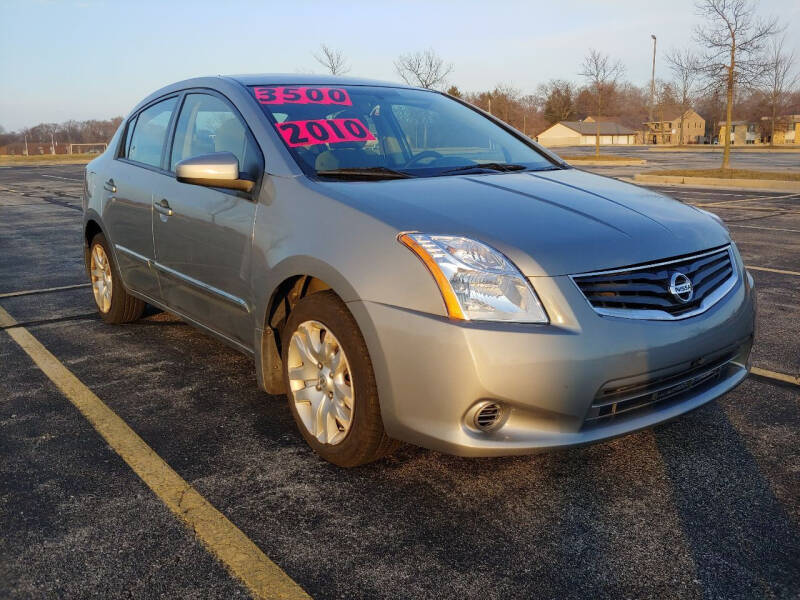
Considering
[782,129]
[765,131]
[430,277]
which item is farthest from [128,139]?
[765,131]

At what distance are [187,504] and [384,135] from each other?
1.97 metres

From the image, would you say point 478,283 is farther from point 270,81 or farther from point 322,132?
point 270,81

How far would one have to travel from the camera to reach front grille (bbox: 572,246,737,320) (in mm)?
2514

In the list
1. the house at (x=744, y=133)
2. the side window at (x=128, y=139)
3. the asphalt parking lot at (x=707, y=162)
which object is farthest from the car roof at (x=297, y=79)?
the house at (x=744, y=133)

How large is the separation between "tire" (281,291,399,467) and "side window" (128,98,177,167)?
1847mm

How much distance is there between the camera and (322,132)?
11.3 ft

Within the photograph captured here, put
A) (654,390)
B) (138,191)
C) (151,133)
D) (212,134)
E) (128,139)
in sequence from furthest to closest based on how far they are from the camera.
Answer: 1. (128,139)
2. (151,133)
3. (138,191)
4. (212,134)
5. (654,390)

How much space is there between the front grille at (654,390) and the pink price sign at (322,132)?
1726mm

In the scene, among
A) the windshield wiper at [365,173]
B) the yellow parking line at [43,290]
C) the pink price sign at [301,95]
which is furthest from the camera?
the yellow parking line at [43,290]

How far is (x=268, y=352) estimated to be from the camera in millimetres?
3303

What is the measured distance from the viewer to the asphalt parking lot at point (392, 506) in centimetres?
221

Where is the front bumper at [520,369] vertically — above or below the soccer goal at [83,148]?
below

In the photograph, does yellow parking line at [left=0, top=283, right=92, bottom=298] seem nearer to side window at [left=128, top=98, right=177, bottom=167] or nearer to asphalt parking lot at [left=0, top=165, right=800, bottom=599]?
side window at [left=128, top=98, right=177, bottom=167]

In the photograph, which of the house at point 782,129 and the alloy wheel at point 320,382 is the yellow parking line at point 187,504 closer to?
the alloy wheel at point 320,382
